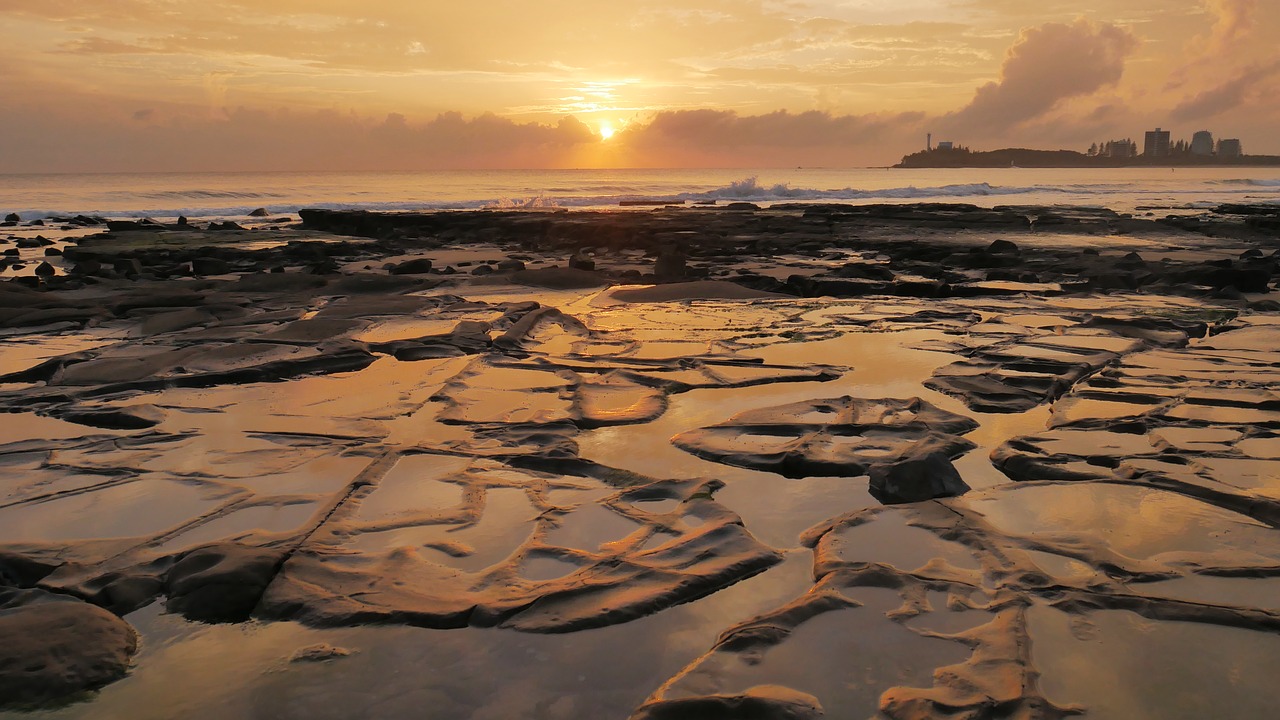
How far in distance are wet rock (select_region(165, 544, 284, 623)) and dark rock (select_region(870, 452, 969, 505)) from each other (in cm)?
184

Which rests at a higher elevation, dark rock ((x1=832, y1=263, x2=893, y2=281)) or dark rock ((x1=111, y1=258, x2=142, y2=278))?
dark rock ((x1=111, y1=258, x2=142, y2=278))

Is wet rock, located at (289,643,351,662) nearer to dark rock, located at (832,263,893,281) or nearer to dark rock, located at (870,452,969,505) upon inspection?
dark rock, located at (870,452,969,505)

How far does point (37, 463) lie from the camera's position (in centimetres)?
334

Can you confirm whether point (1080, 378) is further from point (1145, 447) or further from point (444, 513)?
point (444, 513)

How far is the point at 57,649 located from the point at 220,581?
1.26 ft

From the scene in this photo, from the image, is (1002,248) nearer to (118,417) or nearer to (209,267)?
(209,267)

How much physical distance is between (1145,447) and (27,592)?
366 centimetres

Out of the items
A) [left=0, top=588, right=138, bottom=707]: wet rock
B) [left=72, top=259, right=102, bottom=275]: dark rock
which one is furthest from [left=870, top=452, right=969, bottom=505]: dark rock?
[left=72, top=259, right=102, bottom=275]: dark rock

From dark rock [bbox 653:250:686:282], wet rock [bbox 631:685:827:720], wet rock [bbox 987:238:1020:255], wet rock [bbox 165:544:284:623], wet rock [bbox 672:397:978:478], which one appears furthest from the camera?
wet rock [bbox 987:238:1020:255]

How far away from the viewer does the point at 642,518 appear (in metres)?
2.74

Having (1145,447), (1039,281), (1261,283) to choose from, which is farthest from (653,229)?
(1145,447)

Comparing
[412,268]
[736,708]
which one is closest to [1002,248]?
[412,268]

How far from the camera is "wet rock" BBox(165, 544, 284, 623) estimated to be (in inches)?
84.8

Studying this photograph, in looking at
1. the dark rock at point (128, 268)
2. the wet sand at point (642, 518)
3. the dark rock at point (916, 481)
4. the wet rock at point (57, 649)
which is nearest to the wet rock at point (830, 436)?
the wet sand at point (642, 518)
